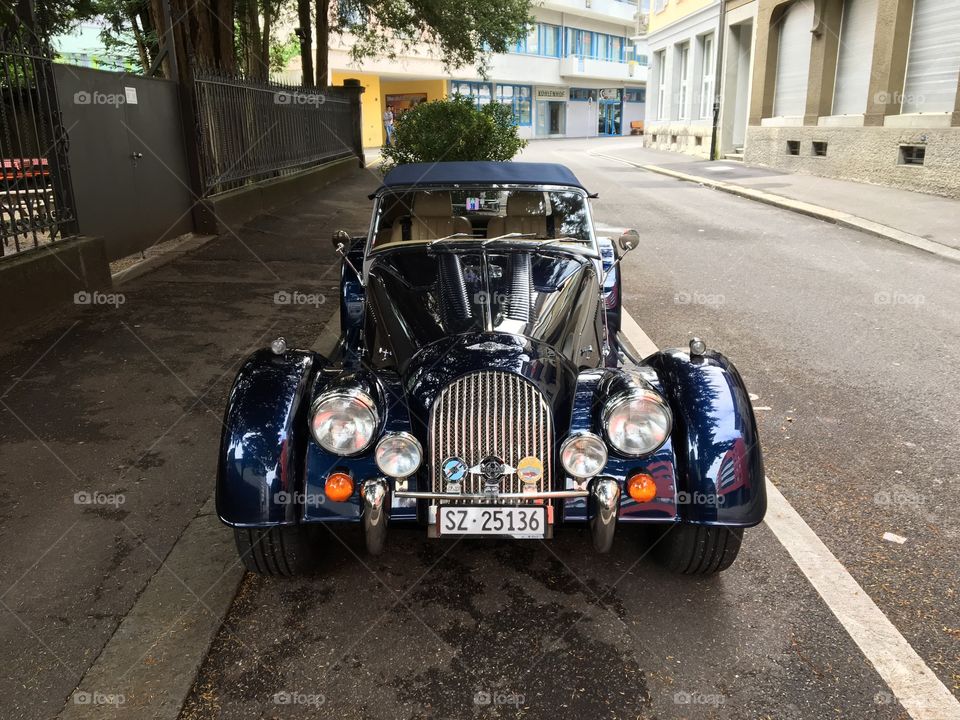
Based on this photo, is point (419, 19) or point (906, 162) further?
point (419, 19)

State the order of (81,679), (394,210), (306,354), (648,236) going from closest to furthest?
(81,679) < (306,354) < (394,210) < (648,236)

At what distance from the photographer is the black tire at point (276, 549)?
10.1 ft

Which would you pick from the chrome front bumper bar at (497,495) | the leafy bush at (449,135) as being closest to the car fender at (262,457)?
the chrome front bumper bar at (497,495)

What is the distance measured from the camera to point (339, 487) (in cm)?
293

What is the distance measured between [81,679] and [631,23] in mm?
67371

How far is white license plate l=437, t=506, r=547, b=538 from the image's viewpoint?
112 inches

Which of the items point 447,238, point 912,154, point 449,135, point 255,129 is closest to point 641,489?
point 447,238

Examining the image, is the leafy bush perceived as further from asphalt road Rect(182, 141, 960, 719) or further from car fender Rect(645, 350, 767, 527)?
car fender Rect(645, 350, 767, 527)

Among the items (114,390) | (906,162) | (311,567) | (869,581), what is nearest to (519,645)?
(311,567)

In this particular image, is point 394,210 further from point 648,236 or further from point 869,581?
point 648,236

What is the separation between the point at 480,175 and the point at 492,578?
261cm

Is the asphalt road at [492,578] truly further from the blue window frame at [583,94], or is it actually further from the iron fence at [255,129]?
→ the blue window frame at [583,94]

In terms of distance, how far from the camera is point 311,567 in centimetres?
326

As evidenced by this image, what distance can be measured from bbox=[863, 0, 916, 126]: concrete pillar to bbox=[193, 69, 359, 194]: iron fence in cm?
1284
